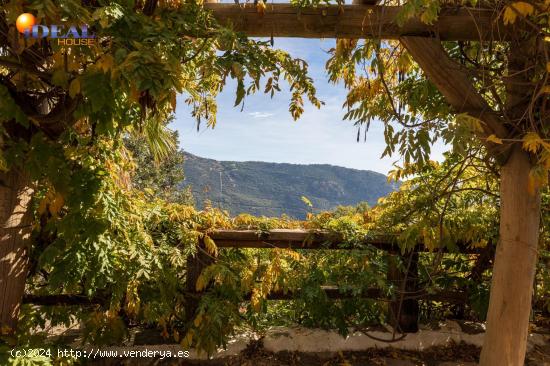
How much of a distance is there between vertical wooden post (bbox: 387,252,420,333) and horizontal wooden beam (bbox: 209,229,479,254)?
0.24 m

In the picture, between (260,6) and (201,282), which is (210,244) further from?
(260,6)

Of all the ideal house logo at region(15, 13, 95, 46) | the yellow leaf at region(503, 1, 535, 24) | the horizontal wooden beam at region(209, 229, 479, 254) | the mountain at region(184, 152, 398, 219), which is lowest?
the horizontal wooden beam at region(209, 229, 479, 254)

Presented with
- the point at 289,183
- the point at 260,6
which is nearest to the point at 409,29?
the point at 260,6

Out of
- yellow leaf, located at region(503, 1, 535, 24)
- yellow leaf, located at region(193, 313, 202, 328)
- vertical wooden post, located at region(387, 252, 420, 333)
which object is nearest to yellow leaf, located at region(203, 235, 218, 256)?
yellow leaf, located at region(193, 313, 202, 328)

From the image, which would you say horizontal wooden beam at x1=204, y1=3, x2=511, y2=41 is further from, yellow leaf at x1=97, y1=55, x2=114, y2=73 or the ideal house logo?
yellow leaf at x1=97, y1=55, x2=114, y2=73

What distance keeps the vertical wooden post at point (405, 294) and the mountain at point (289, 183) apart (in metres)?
113

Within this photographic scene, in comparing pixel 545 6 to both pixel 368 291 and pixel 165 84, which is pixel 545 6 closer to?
pixel 165 84

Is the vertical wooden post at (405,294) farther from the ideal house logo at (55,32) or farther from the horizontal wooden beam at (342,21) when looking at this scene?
the ideal house logo at (55,32)

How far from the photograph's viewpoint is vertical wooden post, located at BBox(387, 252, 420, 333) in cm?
361

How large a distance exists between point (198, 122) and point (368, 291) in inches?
89.9

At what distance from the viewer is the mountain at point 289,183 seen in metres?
128

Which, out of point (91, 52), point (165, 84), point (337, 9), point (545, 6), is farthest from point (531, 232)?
point (91, 52)

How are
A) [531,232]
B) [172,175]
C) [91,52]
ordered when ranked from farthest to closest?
[172,175]
[531,232]
[91,52]

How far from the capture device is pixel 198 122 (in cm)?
366
